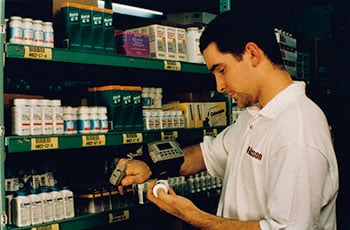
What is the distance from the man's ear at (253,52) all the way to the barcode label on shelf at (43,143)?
0.97 metres

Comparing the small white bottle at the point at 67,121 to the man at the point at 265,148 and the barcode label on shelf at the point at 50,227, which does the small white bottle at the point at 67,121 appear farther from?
the man at the point at 265,148

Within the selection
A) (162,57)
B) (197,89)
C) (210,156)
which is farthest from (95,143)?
(197,89)

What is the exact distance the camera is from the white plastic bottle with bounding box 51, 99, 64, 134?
92.4 inches

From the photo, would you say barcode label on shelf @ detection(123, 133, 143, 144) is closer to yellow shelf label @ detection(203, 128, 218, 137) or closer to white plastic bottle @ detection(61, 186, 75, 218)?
white plastic bottle @ detection(61, 186, 75, 218)

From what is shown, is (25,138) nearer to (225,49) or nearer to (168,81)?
(225,49)

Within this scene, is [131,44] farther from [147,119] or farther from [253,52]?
[253,52]

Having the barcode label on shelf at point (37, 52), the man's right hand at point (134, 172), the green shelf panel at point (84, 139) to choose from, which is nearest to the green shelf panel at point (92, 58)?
the barcode label on shelf at point (37, 52)

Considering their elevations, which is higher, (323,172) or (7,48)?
(7,48)

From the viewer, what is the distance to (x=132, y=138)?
2.60 meters

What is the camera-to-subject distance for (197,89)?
390cm

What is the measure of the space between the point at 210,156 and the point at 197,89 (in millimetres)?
1649

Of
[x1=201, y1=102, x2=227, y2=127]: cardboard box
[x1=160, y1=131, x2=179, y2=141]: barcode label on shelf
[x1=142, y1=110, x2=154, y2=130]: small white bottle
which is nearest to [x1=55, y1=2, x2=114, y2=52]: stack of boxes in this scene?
[x1=142, y1=110, x2=154, y2=130]: small white bottle

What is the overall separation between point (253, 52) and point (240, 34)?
85 mm

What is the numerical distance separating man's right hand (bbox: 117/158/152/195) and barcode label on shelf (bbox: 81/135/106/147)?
289 millimetres
